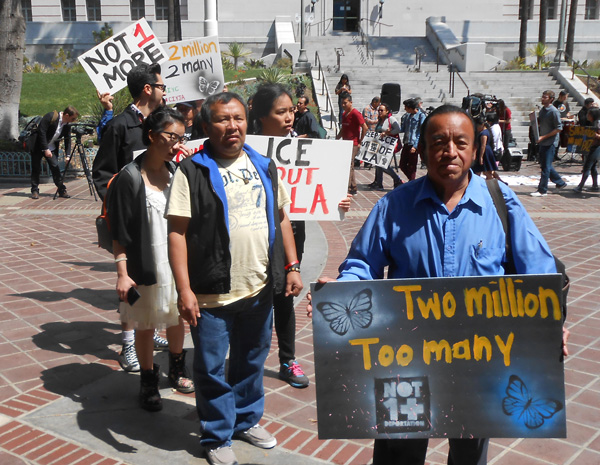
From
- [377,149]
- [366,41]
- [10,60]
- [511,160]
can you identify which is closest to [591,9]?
[366,41]

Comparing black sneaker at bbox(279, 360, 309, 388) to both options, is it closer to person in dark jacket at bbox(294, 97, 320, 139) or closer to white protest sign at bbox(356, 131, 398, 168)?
person in dark jacket at bbox(294, 97, 320, 139)

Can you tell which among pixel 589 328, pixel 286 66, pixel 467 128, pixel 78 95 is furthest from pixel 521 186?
pixel 286 66

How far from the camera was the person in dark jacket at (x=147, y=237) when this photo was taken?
3.95 m

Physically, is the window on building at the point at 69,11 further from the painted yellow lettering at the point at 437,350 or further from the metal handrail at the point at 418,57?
the painted yellow lettering at the point at 437,350

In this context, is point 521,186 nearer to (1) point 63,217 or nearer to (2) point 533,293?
(1) point 63,217

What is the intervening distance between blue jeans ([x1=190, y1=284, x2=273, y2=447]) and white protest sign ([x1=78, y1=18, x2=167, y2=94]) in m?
4.29

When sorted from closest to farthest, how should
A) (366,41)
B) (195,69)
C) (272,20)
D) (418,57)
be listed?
1. (195,69)
2. (418,57)
3. (366,41)
4. (272,20)

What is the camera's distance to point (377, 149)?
42.5ft

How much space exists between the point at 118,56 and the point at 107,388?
4.08 meters

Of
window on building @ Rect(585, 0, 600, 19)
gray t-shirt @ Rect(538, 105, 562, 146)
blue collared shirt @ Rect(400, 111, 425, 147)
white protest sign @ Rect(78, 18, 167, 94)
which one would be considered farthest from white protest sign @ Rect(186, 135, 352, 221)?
Result: window on building @ Rect(585, 0, 600, 19)

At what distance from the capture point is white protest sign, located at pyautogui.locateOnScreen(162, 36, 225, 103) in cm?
791

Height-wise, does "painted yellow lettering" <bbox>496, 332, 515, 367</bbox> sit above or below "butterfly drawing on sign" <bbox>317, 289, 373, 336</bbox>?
below

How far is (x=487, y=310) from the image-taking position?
8.18 feet

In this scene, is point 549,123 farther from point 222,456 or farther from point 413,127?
point 222,456
